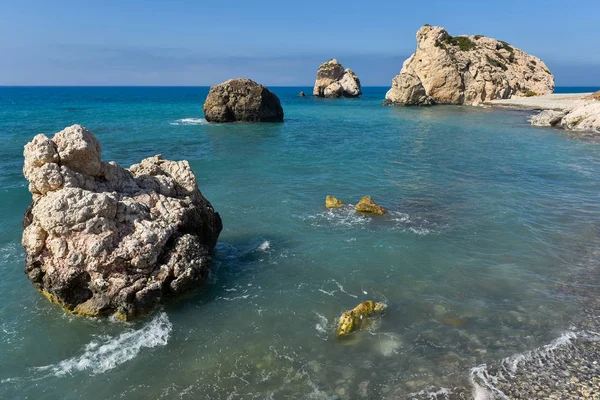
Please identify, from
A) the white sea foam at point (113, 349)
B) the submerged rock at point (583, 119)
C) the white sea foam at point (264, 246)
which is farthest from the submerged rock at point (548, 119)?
the white sea foam at point (113, 349)

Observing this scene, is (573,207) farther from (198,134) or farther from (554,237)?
(198,134)

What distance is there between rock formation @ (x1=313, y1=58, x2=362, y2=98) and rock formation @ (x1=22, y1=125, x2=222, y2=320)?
135m

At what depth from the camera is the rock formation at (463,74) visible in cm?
9481

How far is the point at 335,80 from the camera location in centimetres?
14662

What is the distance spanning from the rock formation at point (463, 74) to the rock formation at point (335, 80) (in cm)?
4054

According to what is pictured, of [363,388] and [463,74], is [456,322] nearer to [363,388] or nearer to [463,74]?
[363,388]

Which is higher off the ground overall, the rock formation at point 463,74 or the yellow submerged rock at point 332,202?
the rock formation at point 463,74

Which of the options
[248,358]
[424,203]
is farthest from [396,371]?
[424,203]

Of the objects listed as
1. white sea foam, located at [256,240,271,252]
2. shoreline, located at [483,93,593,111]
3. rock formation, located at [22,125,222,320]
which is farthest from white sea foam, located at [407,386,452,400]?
shoreline, located at [483,93,593,111]

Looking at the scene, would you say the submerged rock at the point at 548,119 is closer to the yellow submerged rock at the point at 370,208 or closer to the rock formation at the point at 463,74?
the rock formation at the point at 463,74

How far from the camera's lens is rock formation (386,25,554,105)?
94.8 meters

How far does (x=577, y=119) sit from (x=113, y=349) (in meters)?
61.3


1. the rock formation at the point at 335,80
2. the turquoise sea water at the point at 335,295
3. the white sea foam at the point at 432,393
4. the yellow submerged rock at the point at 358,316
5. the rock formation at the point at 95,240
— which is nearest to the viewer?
the white sea foam at the point at 432,393

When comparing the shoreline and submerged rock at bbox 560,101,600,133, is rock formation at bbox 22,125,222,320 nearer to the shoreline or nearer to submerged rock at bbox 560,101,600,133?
submerged rock at bbox 560,101,600,133
